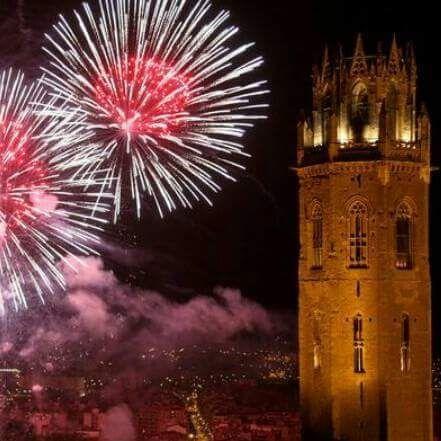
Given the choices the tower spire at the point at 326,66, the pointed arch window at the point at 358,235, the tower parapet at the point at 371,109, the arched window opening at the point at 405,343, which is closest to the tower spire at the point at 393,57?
the tower parapet at the point at 371,109

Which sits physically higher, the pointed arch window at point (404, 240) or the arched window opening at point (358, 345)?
the pointed arch window at point (404, 240)

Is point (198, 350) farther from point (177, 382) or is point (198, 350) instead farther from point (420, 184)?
point (420, 184)

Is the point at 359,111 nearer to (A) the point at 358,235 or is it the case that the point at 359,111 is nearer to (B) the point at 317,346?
(A) the point at 358,235

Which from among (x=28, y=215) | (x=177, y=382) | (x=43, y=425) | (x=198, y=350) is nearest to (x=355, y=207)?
(x=28, y=215)

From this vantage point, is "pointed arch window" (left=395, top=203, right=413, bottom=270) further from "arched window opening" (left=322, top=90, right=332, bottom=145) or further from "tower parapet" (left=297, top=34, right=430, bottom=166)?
"arched window opening" (left=322, top=90, right=332, bottom=145)

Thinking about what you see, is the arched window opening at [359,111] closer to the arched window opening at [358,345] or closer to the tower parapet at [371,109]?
the tower parapet at [371,109]

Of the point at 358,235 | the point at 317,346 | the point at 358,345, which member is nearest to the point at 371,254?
the point at 358,235
